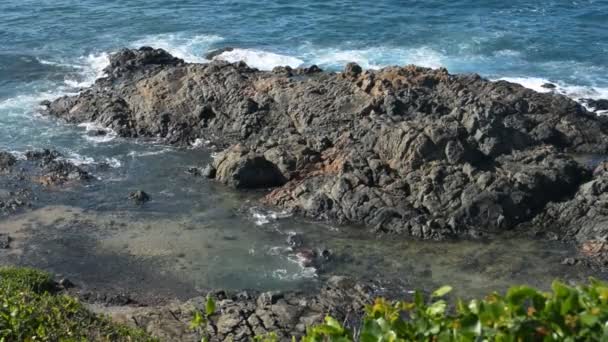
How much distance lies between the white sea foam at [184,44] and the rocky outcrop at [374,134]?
7.29 m

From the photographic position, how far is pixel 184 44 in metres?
→ 63.8

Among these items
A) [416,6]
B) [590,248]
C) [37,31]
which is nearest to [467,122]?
[590,248]

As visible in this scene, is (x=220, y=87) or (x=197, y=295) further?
(x=220, y=87)

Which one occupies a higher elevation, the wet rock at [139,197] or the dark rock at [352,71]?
the dark rock at [352,71]

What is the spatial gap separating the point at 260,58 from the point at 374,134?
21.8 metres

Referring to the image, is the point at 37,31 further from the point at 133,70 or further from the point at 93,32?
the point at 133,70

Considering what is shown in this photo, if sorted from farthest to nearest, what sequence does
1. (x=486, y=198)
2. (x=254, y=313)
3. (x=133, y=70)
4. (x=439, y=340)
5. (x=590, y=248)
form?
(x=133, y=70), (x=486, y=198), (x=590, y=248), (x=254, y=313), (x=439, y=340)

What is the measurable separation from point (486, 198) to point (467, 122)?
239 inches

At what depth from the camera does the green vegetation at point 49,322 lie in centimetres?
1700

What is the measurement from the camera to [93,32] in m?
66.0

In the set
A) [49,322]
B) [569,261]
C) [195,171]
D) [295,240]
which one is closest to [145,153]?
[195,171]

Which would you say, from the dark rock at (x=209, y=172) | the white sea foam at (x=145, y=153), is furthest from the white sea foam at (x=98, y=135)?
the dark rock at (x=209, y=172)

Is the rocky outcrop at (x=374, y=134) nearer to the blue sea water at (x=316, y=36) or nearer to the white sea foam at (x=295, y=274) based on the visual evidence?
the white sea foam at (x=295, y=274)

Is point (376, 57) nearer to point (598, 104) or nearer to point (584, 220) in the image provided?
point (598, 104)
